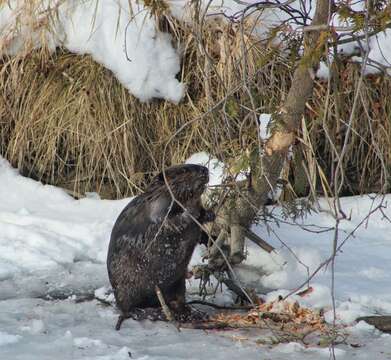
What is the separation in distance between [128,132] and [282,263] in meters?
1.44

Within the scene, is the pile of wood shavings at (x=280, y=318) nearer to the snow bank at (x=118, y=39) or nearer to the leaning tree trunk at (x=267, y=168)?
the leaning tree trunk at (x=267, y=168)

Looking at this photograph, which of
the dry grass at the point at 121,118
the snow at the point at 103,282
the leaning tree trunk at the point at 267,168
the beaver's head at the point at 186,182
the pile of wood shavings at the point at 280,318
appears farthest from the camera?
the dry grass at the point at 121,118

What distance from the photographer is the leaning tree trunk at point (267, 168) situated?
3.77 metres

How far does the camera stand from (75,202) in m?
5.27

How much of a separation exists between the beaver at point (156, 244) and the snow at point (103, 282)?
136mm

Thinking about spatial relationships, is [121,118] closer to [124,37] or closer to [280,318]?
[124,37]

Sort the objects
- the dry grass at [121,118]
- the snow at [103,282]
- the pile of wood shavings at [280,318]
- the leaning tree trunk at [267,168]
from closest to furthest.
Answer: the snow at [103,282], the pile of wood shavings at [280,318], the leaning tree trunk at [267,168], the dry grass at [121,118]

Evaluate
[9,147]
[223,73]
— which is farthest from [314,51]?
[9,147]

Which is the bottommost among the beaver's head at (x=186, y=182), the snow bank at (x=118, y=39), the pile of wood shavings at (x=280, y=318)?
the pile of wood shavings at (x=280, y=318)

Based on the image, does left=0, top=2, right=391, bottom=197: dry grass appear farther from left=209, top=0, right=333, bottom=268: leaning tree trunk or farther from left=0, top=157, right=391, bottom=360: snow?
left=209, top=0, right=333, bottom=268: leaning tree trunk

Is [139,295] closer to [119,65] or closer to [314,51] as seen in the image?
[314,51]

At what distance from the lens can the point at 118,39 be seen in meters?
5.17

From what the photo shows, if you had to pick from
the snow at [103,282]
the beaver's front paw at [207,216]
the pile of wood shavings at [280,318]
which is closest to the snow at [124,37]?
the snow at [103,282]

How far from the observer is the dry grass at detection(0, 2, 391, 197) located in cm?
512
